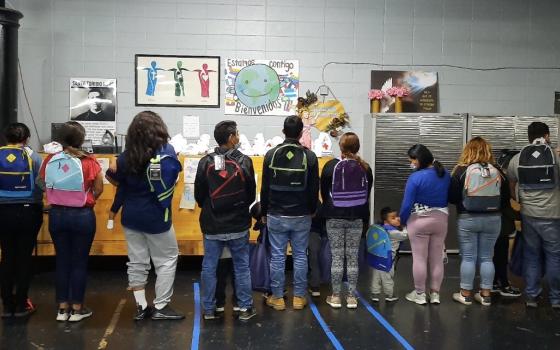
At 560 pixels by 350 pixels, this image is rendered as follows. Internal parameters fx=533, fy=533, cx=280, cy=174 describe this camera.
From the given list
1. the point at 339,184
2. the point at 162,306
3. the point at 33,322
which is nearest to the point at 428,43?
the point at 339,184

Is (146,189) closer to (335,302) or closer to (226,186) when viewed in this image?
(226,186)

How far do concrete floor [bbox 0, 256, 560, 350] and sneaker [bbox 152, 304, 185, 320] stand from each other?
0.14 ft

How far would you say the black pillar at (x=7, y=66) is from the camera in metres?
5.36

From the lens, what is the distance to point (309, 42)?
6.88 m

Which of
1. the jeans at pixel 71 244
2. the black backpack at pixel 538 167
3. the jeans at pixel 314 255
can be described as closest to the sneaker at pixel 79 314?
the jeans at pixel 71 244

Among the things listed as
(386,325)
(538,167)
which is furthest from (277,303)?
(538,167)

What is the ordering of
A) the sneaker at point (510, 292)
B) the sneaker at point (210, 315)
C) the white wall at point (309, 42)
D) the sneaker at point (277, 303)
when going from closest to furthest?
the sneaker at point (210, 315) → the sneaker at point (277, 303) → the sneaker at point (510, 292) → the white wall at point (309, 42)

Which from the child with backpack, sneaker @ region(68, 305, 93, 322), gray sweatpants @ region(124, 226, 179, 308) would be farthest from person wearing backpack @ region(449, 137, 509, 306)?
sneaker @ region(68, 305, 93, 322)

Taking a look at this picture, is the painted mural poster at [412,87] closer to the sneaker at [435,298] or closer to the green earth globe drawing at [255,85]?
the green earth globe drawing at [255,85]

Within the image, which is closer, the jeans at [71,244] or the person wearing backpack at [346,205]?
the jeans at [71,244]

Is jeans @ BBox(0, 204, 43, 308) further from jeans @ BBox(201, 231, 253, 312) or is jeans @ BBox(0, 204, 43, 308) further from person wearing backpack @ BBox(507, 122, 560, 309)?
person wearing backpack @ BBox(507, 122, 560, 309)

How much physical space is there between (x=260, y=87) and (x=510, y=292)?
12.2 ft

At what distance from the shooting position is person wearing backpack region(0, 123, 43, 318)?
4.09m

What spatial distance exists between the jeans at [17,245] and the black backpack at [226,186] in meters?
1.43
